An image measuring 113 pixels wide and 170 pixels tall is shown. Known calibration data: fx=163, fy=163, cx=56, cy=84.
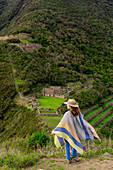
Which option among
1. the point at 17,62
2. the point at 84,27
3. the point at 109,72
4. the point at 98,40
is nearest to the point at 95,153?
the point at 17,62

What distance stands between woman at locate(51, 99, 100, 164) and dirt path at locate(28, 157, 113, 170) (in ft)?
0.80

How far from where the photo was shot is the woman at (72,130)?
5.00 metres

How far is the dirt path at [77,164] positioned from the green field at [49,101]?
54.7 ft

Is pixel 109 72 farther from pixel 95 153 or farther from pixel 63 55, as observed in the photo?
pixel 95 153

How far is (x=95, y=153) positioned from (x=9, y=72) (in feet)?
86.1

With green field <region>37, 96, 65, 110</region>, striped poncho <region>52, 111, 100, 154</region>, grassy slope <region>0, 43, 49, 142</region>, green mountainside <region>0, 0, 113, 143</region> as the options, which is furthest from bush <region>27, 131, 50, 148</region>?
green field <region>37, 96, 65, 110</region>

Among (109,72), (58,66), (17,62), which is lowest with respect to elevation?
(109,72)

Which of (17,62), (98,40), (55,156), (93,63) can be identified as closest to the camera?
(55,156)

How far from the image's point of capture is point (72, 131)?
5090mm

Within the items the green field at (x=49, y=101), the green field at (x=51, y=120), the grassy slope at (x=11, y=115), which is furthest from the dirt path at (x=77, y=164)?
the green field at (x=49, y=101)

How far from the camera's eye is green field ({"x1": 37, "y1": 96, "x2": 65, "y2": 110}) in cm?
2327

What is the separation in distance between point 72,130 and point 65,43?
45.7m

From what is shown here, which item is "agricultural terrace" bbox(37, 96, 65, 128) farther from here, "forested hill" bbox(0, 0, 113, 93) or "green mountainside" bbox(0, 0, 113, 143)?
"forested hill" bbox(0, 0, 113, 93)

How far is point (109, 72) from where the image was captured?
4434 cm
